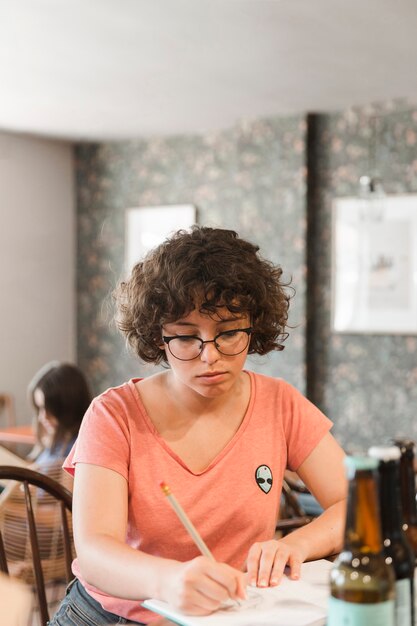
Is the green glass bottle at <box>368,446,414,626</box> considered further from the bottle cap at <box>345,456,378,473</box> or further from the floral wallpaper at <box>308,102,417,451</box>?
the floral wallpaper at <box>308,102,417,451</box>

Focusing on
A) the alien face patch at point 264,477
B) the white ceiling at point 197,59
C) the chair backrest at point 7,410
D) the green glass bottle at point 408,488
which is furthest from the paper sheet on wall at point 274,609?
the chair backrest at point 7,410

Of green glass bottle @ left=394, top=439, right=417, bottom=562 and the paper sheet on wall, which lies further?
green glass bottle @ left=394, top=439, right=417, bottom=562

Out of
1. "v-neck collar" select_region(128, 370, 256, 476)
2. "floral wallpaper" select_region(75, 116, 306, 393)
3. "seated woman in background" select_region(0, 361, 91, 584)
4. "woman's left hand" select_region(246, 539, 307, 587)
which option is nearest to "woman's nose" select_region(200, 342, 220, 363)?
"v-neck collar" select_region(128, 370, 256, 476)

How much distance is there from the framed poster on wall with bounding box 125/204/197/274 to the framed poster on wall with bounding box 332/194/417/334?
1181mm

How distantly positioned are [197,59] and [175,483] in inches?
112

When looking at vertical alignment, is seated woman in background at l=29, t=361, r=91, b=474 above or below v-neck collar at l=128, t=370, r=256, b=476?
below

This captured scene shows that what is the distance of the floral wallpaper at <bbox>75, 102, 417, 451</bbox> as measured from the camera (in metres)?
4.86

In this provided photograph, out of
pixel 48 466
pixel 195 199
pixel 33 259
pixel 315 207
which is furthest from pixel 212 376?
pixel 33 259

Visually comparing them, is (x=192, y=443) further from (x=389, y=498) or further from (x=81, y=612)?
(x=389, y=498)

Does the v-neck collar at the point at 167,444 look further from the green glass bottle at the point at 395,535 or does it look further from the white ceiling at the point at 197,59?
the white ceiling at the point at 197,59

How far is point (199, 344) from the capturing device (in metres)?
1.49

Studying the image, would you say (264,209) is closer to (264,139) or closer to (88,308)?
(264,139)

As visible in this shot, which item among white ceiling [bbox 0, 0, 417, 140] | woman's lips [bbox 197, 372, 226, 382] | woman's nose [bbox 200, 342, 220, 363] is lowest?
woman's lips [bbox 197, 372, 226, 382]

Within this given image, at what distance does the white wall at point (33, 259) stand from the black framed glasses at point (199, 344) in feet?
14.6
